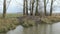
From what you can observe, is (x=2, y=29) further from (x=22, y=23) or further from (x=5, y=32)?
(x=22, y=23)

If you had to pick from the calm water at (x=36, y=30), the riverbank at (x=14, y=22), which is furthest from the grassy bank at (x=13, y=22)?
the calm water at (x=36, y=30)

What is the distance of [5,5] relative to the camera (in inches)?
1100

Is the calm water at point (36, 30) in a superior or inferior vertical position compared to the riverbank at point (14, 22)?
inferior

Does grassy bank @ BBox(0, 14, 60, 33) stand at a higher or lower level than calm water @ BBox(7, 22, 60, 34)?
higher

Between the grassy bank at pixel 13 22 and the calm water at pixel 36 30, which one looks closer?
the calm water at pixel 36 30

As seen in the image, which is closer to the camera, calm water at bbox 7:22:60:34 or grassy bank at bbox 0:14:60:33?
calm water at bbox 7:22:60:34

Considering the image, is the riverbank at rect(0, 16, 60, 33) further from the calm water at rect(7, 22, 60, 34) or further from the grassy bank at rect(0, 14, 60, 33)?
the calm water at rect(7, 22, 60, 34)

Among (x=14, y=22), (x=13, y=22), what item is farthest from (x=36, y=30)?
(x=14, y=22)

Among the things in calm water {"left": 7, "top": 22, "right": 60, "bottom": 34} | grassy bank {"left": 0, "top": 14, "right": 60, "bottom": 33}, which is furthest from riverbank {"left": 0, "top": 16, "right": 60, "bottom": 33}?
calm water {"left": 7, "top": 22, "right": 60, "bottom": 34}

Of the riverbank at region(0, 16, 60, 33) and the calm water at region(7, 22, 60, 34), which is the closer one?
the calm water at region(7, 22, 60, 34)

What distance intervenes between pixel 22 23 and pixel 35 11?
12400 millimetres

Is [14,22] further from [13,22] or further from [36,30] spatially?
[36,30]

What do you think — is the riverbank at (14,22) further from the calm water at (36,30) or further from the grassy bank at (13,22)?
the calm water at (36,30)

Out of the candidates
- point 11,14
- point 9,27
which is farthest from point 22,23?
point 11,14
